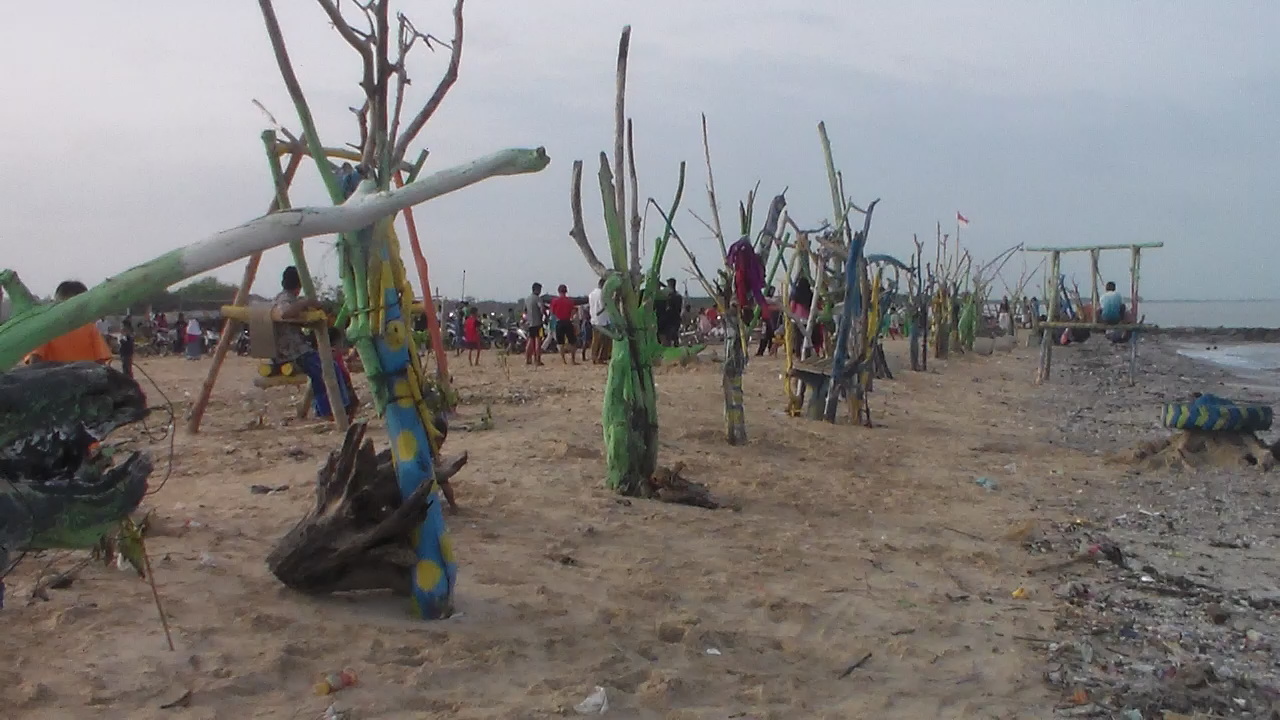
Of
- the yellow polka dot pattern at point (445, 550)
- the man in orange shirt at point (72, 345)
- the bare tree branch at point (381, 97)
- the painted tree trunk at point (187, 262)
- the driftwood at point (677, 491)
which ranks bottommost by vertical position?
the driftwood at point (677, 491)

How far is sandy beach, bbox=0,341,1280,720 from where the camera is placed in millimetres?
3549

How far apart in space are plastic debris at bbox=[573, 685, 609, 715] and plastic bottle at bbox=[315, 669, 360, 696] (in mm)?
730

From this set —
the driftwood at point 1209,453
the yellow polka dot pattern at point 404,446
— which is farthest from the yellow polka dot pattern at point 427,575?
the driftwood at point 1209,453

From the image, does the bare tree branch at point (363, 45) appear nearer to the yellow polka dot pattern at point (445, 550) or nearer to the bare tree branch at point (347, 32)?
the bare tree branch at point (347, 32)

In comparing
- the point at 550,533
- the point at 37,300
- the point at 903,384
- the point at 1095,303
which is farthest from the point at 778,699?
the point at 1095,303

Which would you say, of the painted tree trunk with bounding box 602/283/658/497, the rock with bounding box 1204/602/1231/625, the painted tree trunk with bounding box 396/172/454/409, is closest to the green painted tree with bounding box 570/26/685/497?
the painted tree trunk with bounding box 602/283/658/497

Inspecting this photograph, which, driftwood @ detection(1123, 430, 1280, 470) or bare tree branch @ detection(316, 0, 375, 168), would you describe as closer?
bare tree branch @ detection(316, 0, 375, 168)

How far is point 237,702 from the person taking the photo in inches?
129

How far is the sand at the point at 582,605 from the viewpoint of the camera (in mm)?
3484

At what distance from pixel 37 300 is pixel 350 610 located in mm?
1830

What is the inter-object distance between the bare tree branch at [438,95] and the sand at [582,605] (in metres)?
1.83

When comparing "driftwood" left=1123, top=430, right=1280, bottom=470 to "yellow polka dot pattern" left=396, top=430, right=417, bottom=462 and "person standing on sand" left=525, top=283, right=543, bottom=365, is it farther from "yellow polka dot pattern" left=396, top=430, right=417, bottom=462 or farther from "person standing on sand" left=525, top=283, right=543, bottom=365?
"person standing on sand" left=525, top=283, right=543, bottom=365

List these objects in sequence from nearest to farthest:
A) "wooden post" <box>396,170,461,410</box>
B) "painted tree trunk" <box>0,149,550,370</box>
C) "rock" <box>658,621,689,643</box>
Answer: "painted tree trunk" <box>0,149,550,370</box>, "rock" <box>658,621,689,643</box>, "wooden post" <box>396,170,461,410</box>

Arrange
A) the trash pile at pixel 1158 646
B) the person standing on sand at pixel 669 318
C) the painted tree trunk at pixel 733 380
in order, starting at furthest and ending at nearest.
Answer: the person standing on sand at pixel 669 318 → the painted tree trunk at pixel 733 380 → the trash pile at pixel 1158 646
